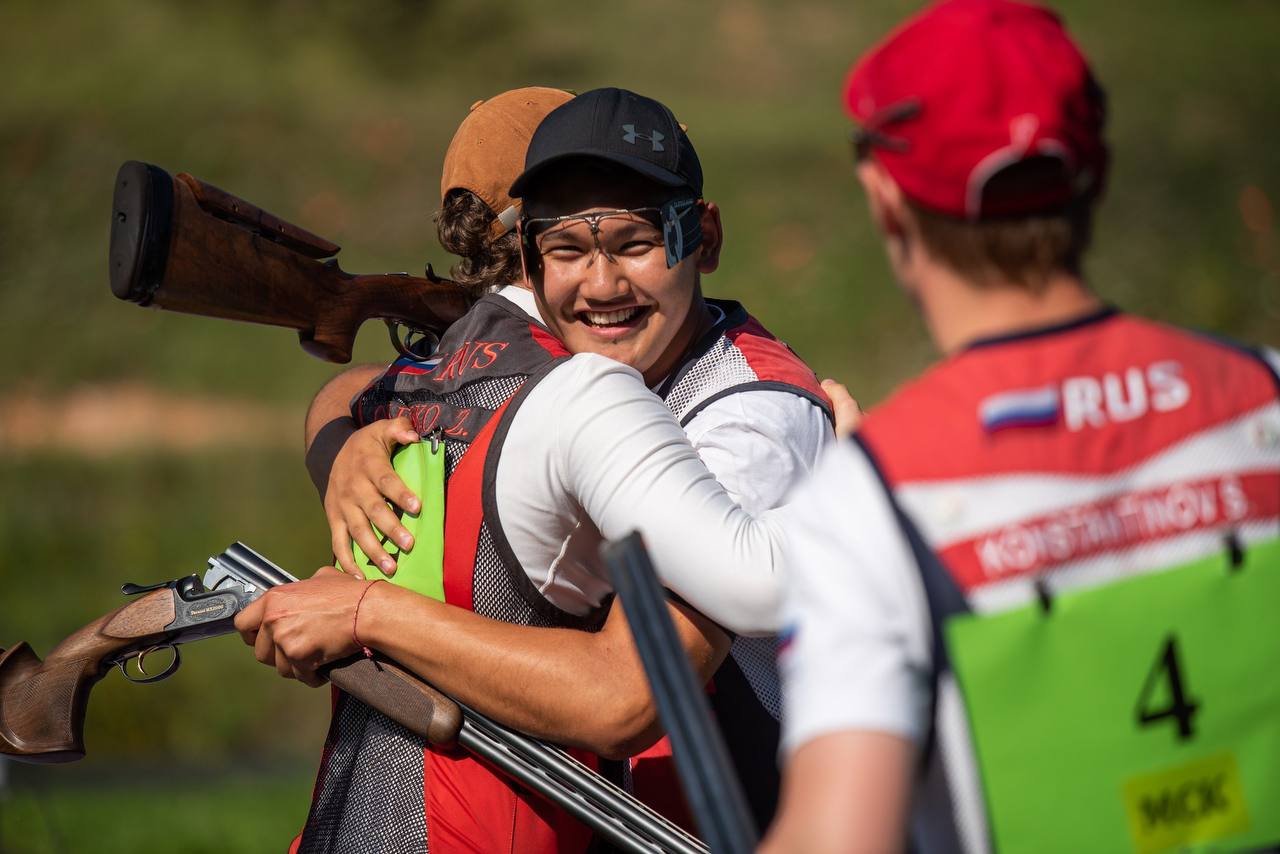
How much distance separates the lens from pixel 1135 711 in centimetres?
153

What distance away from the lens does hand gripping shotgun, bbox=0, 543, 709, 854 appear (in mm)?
2344

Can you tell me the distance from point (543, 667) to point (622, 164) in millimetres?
914

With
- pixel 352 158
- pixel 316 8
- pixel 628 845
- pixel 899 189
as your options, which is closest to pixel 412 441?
pixel 628 845

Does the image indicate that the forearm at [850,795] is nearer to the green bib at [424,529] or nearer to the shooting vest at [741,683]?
the green bib at [424,529]

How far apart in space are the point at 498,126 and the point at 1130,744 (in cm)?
193

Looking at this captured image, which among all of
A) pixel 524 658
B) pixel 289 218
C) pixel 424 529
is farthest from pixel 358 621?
pixel 289 218

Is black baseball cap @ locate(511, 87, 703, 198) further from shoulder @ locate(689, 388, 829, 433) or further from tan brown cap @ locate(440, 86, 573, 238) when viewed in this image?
shoulder @ locate(689, 388, 829, 433)

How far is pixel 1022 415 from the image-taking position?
150 centimetres

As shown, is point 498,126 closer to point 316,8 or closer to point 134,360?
point 134,360

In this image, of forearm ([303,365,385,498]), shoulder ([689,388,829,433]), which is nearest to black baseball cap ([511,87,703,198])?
shoulder ([689,388,829,433])

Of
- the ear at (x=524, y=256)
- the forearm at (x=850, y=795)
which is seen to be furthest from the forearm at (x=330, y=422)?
the forearm at (x=850, y=795)

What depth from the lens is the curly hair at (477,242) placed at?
2.89m

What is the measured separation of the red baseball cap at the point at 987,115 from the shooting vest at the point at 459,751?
91 centimetres

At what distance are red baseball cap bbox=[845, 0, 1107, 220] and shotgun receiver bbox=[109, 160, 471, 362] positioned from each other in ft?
4.91
